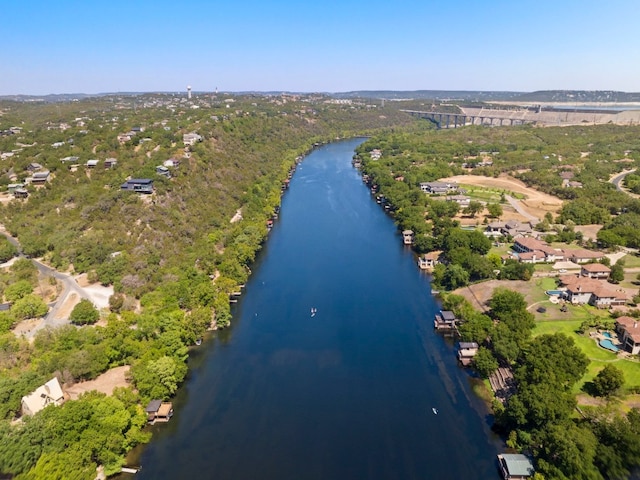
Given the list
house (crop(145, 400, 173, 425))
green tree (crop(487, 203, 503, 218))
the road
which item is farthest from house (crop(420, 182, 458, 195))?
house (crop(145, 400, 173, 425))

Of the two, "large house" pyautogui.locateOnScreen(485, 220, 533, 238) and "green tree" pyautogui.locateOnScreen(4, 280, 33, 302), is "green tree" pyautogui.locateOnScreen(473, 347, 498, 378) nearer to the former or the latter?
"large house" pyautogui.locateOnScreen(485, 220, 533, 238)

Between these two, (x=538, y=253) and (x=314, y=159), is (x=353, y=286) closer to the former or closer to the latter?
(x=538, y=253)

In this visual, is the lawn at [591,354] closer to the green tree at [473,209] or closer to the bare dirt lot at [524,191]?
the green tree at [473,209]

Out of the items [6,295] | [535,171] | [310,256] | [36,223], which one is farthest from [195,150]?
[535,171]

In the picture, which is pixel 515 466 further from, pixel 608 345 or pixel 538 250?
pixel 538 250

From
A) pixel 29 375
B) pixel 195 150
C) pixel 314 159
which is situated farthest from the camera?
pixel 314 159
